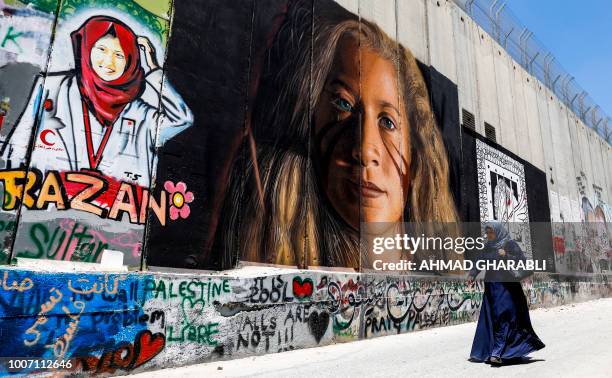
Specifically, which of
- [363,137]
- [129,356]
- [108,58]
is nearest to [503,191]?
[363,137]

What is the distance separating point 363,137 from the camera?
10.7 meters

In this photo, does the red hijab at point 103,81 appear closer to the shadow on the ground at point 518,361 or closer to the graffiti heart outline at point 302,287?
the graffiti heart outline at point 302,287

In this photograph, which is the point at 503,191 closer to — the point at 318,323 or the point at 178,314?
the point at 318,323

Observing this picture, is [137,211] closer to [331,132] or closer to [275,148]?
[275,148]

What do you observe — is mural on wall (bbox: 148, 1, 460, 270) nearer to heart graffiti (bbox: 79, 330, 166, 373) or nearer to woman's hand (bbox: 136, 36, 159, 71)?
woman's hand (bbox: 136, 36, 159, 71)

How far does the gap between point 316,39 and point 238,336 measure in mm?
6556

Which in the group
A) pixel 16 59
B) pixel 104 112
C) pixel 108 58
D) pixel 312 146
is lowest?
pixel 104 112

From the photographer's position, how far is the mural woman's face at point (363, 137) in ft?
31.8

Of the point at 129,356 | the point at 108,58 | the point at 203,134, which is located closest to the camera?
the point at 129,356

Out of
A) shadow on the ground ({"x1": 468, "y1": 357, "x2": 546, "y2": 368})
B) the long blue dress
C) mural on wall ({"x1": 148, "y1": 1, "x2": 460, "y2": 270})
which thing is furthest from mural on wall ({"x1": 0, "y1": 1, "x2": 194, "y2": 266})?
shadow on the ground ({"x1": 468, "y1": 357, "x2": 546, "y2": 368})

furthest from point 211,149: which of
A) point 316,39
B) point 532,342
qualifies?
point 532,342

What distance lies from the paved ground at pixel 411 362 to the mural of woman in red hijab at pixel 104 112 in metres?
2.74

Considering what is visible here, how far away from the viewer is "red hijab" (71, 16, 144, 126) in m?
5.66

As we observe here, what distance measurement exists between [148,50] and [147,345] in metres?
4.06
